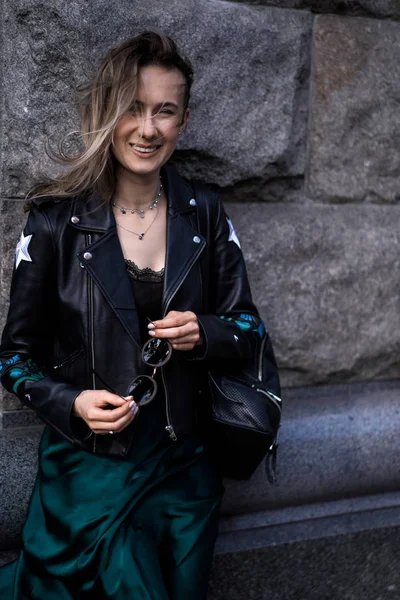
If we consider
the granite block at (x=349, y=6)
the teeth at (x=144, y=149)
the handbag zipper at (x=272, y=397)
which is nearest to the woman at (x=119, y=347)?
the teeth at (x=144, y=149)

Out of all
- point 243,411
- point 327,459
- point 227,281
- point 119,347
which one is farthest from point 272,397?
point 327,459

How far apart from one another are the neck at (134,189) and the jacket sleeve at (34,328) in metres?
0.20

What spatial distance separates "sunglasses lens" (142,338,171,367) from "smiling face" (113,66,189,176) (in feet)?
1.33

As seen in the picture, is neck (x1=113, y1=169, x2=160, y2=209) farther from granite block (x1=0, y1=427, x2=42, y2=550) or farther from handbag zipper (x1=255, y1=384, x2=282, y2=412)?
granite block (x1=0, y1=427, x2=42, y2=550)

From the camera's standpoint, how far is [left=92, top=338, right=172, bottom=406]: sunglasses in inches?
78.6

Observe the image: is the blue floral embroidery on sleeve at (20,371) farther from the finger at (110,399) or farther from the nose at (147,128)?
the nose at (147,128)

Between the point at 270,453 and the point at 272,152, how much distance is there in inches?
34.2

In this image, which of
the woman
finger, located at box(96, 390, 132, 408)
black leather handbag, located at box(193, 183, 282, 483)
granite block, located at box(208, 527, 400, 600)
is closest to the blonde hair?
the woman

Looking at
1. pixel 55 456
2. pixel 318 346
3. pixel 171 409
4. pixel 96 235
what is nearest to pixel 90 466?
pixel 55 456

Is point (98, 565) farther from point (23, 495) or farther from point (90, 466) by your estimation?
point (23, 495)

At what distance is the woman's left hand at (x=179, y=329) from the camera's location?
1968 mm

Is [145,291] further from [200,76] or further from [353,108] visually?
[353,108]

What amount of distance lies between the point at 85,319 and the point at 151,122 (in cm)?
48

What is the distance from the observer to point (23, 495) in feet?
7.75
